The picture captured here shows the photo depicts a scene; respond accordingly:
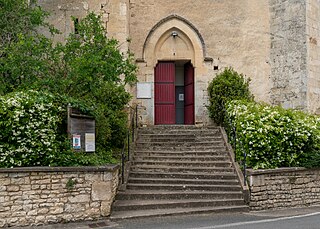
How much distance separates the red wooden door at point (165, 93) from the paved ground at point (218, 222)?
7063mm

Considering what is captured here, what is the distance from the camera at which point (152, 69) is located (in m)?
15.1

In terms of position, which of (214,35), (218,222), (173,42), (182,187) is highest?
(214,35)

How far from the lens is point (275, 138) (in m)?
10.1

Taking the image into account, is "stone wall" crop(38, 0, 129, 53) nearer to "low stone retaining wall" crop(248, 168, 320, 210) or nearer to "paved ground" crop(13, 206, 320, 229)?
"low stone retaining wall" crop(248, 168, 320, 210)

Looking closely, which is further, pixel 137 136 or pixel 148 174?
pixel 137 136

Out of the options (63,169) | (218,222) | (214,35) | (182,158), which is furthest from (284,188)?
(214,35)

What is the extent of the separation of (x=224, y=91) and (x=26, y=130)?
788 cm

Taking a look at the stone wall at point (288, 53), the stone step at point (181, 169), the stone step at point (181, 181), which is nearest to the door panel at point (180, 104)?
the stone wall at point (288, 53)

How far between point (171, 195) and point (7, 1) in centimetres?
655

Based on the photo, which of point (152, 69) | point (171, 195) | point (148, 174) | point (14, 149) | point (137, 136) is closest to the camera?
point (14, 149)

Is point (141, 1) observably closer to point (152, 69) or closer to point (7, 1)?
point (152, 69)

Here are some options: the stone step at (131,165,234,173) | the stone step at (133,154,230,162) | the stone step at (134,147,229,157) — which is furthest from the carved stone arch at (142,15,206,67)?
the stone step at (131,165,234,173)

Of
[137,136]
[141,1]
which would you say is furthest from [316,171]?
[141,1]

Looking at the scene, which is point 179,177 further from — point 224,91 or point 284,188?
point 224,91
